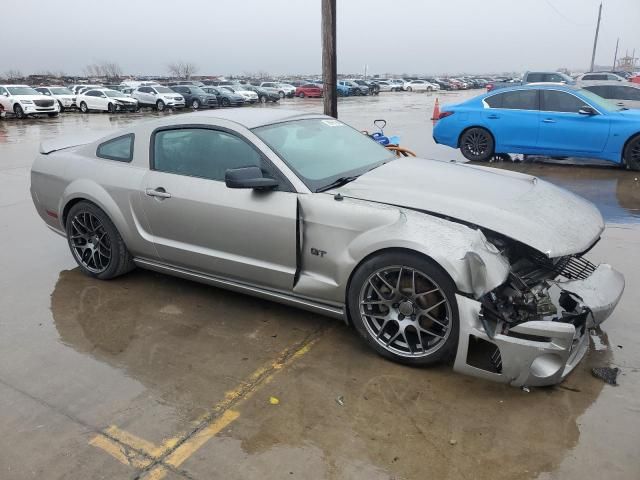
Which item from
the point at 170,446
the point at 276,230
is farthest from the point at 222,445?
the point at 276,230

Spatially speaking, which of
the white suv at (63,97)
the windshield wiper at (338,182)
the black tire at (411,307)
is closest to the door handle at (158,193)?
the windshield wiper at (338,182)

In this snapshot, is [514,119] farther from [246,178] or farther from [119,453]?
[119,453]

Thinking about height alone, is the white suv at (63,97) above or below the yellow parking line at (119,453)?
above

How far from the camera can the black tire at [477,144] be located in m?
10.0

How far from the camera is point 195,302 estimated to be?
14.1 feet

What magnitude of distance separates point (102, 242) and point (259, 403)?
8.00 ft

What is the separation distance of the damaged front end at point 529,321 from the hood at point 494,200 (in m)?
0.12

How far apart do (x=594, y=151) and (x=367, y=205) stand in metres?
7.21

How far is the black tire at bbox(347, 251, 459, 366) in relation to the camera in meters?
3.00

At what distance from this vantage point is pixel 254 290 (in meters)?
3.80

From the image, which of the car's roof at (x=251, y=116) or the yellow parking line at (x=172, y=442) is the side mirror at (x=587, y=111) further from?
the yellow parking line at (x=172, y=442)

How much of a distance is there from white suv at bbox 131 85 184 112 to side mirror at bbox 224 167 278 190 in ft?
95.5

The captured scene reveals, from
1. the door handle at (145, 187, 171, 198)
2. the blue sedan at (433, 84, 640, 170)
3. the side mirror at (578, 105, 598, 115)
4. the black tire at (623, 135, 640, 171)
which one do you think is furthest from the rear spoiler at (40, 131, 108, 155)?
the black tire at (623, 135, 640, 171)

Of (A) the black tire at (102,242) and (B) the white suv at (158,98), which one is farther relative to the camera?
(B) the white suv at (158,98)
